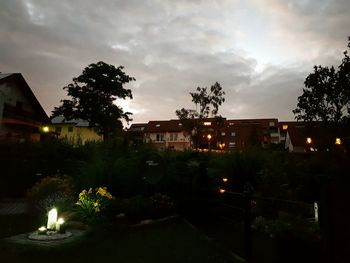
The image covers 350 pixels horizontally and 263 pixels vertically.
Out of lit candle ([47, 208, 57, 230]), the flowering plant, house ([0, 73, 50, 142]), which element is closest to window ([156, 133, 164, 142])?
house ([0, 73, 50, 142])

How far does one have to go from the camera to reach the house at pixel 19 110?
87.0ft

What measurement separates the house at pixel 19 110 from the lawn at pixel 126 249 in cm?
1937

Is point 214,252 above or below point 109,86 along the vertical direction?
below

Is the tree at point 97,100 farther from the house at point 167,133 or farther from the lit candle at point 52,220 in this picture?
the house at point 167,133

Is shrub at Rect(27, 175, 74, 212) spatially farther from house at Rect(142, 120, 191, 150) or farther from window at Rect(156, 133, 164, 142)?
window at Rect(156, 133, 164, 142)

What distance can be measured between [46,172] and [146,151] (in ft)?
19.3

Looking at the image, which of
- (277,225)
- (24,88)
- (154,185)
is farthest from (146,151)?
(24,88)

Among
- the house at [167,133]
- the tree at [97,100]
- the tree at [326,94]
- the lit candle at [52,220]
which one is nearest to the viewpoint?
the lit candle at [52,220]

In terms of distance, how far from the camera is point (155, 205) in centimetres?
970

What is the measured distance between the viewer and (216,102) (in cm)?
3884

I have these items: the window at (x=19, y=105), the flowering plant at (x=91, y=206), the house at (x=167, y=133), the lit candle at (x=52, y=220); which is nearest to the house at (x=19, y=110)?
the window at (x=19, y=105)

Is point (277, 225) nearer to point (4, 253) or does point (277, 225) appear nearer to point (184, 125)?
point (4, 253)

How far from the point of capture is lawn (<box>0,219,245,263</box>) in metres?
5.68

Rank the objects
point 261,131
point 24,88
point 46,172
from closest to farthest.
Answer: point 46,172
point 24,88
point 261,131
